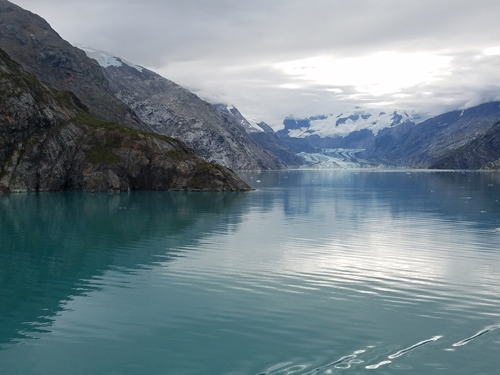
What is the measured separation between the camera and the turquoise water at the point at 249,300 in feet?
79.6

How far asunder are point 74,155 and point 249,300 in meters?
141

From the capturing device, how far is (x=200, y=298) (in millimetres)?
34812

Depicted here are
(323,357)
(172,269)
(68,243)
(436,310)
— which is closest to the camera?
(323,357)

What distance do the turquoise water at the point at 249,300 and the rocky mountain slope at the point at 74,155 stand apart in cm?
8660

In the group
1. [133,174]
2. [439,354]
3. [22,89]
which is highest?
[22,89]

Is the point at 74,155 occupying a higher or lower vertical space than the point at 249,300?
higher

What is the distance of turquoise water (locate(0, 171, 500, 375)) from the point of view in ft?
79.6

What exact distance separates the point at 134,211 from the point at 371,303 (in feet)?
243

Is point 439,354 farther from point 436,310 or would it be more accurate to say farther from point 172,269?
point 172,269

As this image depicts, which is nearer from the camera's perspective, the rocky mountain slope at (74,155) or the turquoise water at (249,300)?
the turquoise water at (249,300)

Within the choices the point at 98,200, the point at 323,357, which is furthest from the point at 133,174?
the point at 323,357

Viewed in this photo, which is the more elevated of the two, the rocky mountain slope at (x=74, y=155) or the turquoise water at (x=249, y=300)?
the rocky mountain slope at (x=74, y=155)

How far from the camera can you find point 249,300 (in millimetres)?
34250

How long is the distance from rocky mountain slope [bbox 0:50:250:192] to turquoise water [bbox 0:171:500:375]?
8660 centimetres
